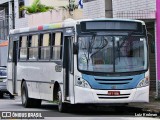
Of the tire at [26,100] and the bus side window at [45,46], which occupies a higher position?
the bus side window at [45,46]

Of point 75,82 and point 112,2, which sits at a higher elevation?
point 112,2

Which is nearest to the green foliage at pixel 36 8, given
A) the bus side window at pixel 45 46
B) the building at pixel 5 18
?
the building at pixel 5 18

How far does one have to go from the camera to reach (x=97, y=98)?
1759cm

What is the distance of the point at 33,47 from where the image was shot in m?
21.9

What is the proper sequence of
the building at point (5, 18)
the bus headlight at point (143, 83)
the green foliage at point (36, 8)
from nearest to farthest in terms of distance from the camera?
the bus headlight at point (143, 83) < the green foliage at point (36, 8) < the building at point (5, 18)

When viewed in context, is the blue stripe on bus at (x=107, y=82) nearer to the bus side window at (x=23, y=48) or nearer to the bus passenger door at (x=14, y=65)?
the bus side window at (x=23, y=48)

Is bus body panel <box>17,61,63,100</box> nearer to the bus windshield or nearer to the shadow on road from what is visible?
the shadow on road

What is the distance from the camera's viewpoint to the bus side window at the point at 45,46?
20467 millimetres

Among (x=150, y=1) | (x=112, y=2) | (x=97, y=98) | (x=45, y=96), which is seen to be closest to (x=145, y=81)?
(x=97, y=98)

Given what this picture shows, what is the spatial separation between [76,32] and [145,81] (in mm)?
2684

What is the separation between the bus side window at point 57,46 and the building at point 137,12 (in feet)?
13.5

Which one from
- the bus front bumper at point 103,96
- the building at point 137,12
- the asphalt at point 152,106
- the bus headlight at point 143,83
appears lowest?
the asphalt at point 152,106

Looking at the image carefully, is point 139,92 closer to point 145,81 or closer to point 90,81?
point 145,81

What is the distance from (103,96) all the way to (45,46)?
4.00m
